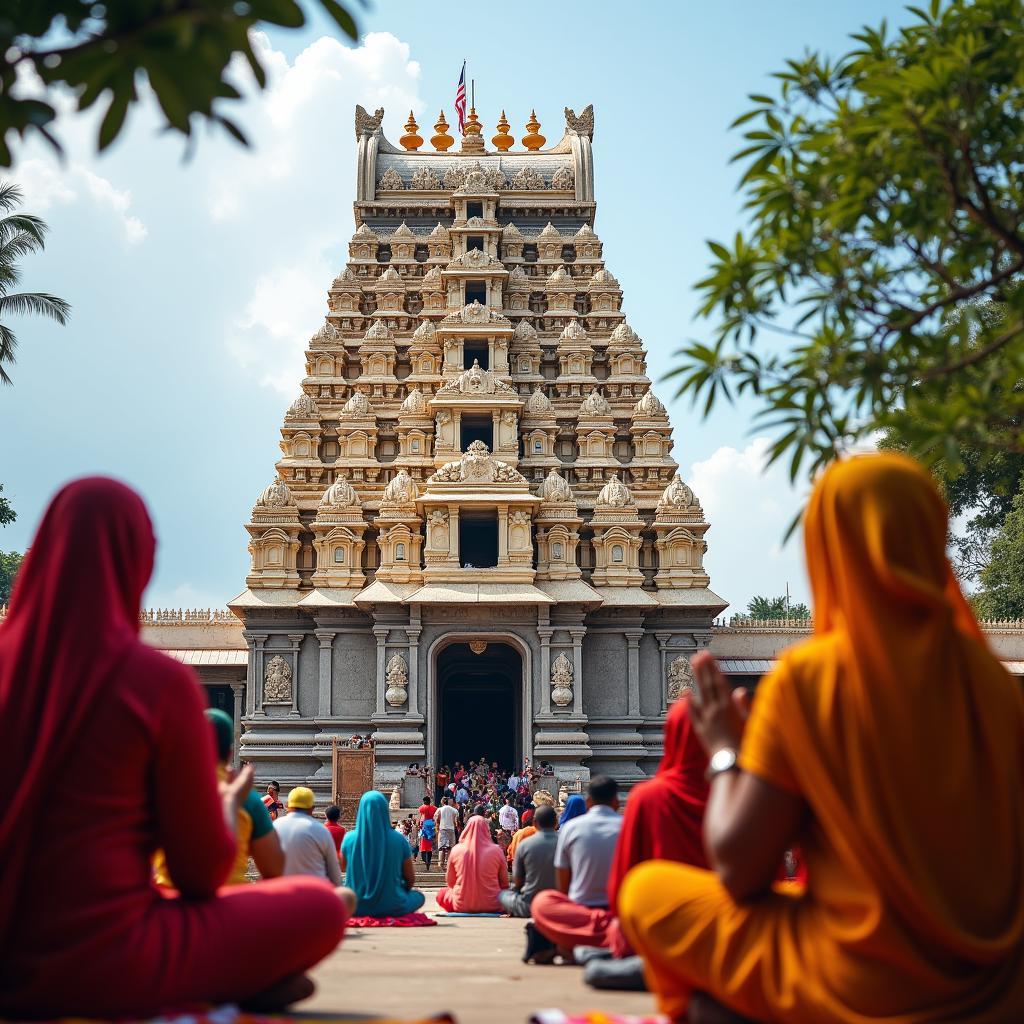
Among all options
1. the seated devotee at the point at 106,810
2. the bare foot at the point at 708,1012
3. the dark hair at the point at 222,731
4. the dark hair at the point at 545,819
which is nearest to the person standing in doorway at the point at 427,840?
the dark hair at the point at 545,819

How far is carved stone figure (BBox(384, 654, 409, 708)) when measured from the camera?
92.3ft

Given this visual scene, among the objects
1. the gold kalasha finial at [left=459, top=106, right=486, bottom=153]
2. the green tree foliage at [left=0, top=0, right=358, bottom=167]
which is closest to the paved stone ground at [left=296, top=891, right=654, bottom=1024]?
the green tree foliage at [left=0, top=0, right=358, bottom=167]

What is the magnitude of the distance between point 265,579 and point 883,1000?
27.0m

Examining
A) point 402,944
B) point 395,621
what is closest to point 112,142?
point 402,944

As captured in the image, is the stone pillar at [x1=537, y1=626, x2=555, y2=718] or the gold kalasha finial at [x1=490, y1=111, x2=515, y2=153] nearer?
the stone pillar at [x1=537, y1=626, x2=555, y2=718]

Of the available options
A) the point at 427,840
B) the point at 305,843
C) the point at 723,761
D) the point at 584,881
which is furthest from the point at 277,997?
the point at 427,840

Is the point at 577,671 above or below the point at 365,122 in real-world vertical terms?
below

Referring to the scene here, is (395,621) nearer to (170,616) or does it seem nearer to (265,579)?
(265,579)

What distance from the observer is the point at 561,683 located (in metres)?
28.2

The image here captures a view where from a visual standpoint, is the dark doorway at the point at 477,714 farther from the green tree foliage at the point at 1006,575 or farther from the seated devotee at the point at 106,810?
the seated devotee at the point at 106,810

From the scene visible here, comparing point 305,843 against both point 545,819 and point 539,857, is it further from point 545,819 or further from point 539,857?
point 545,819

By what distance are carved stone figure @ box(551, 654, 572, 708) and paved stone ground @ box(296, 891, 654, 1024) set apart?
19671 mm

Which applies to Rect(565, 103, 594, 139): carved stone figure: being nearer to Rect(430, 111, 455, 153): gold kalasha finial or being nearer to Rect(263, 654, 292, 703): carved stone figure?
Rect(430, 111, 455, 153): gold kalasha finial

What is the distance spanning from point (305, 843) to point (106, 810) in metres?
5.97
